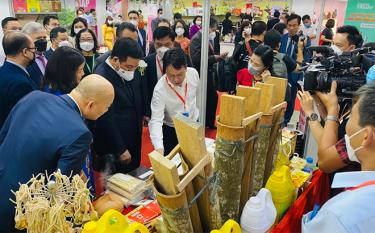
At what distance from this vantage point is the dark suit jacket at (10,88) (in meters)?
2.32

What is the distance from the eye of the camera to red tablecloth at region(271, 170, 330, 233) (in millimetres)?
1346

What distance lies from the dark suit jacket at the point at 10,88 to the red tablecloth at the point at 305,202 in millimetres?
2013

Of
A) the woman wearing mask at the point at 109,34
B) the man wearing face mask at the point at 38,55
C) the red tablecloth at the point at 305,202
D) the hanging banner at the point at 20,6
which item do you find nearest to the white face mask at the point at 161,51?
the man wearing face mask at the point at 38,55

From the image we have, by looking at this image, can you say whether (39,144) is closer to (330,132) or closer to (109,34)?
(330,132)

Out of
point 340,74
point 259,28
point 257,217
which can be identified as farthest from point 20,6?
point 257,217

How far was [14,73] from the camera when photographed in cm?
238

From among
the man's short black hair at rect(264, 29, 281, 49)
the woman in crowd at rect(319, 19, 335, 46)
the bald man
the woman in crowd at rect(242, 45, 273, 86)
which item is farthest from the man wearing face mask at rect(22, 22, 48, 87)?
the woman in crowd at rect(319, 19, 335, 46)

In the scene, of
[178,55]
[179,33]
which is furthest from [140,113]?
[179,33]

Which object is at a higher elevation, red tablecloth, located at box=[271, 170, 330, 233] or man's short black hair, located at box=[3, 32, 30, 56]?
man's short black hair, located at box=[3, 32, 30, 56]

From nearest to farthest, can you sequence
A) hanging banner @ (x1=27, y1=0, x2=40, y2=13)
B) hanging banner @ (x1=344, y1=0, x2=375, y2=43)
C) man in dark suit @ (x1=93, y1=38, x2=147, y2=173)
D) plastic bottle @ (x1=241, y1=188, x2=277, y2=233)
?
1. plastic bottle @ (x1=241, y1=188, x2=277, y2=233)
2. man in dark suit @ (x1=93, y1=38, x2=147, y2=173)
3. hanging banner @ (x1=344, y1=0, x2=375, y2=43)
4. hanging banner @ (x1=27, y1=0, x2=40, y2=13)

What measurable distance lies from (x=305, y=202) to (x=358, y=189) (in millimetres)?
793

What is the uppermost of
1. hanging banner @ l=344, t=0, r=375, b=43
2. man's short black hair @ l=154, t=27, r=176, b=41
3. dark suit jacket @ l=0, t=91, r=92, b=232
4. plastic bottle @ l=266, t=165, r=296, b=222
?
hanging banner @ l=344, t=0, r=375, b=43

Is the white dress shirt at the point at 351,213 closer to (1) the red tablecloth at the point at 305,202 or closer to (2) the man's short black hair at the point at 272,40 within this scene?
(1) the red tablecloth at the point at 305,202

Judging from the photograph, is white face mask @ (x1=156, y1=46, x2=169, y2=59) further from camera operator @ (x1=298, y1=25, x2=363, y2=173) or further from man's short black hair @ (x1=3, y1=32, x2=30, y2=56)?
camera operator @ (x1=298, y1=25, x2=363, y2=173)
